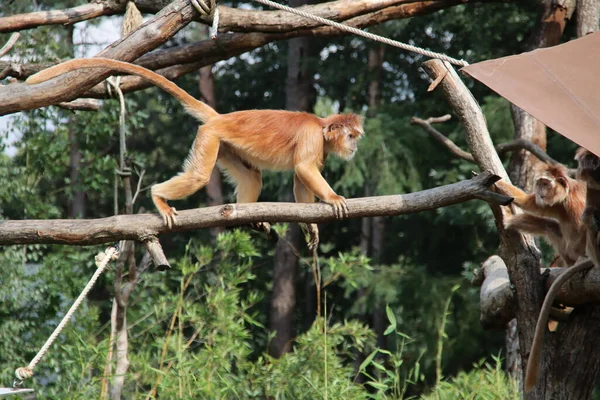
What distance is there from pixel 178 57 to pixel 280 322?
10.3 metres

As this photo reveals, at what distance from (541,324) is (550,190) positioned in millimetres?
977

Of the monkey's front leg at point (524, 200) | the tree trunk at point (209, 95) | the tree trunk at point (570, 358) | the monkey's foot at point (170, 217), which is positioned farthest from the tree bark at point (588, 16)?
the tree trunk at point (209, 95)

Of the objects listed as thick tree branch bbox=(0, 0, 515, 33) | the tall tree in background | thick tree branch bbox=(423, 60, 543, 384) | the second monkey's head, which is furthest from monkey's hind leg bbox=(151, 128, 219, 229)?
the tall tree in background

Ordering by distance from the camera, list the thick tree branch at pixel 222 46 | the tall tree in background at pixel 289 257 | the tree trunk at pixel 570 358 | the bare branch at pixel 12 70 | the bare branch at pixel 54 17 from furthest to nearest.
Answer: the tall tree in background at pixel 289 257, the thick tree branch at pixel 222 46, the bare branch at pixel 54 17, the bare branch at pixel 12 70, the tree trunk at pixel 570 358

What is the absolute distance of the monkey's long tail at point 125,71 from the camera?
389cm

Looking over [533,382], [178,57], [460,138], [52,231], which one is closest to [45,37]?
[178,57]

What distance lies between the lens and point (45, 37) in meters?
11.2

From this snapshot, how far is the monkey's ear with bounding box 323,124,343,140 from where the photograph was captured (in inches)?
208

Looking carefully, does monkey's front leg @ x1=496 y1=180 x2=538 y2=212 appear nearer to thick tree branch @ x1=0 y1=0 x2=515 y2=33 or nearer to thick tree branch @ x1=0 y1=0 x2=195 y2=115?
thick tree branch @ x1=0 y1=0 x2=515 y2=33

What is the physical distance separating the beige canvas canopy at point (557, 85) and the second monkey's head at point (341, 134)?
1.85m

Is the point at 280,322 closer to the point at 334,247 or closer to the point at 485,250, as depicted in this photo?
the point at 334,247

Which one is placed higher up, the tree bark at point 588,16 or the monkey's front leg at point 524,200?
the tree bark at point 588,16

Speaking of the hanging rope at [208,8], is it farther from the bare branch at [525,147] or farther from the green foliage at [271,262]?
the bare branch at [525,147]

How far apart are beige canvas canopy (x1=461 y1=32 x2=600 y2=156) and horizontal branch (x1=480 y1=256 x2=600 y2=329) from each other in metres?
1.43
